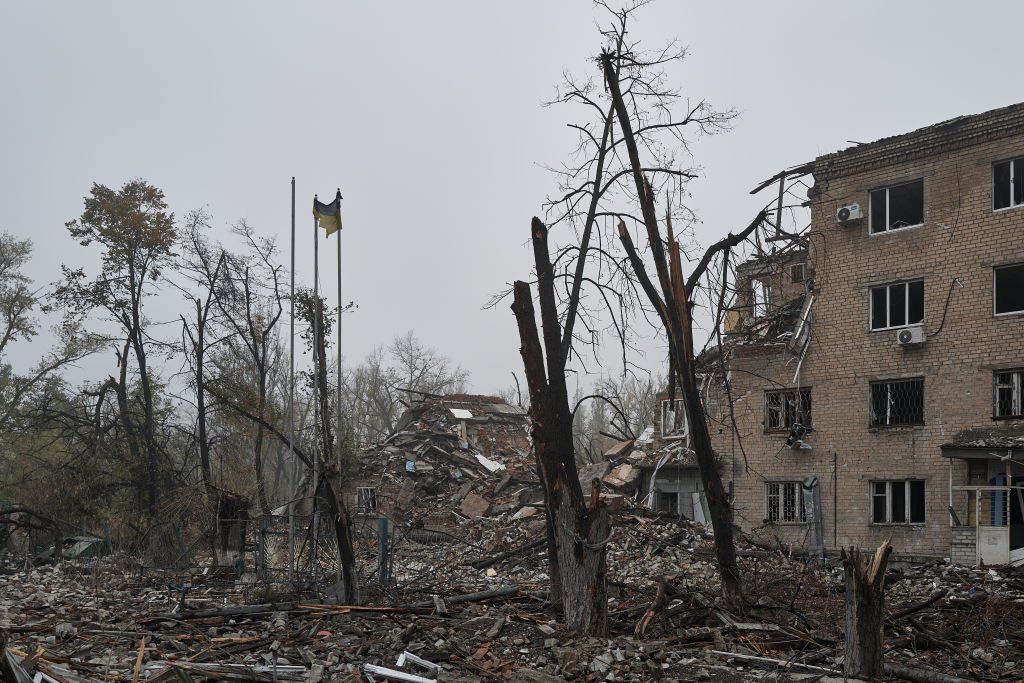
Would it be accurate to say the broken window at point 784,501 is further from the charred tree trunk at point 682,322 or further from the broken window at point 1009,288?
Result: the charred tree trunk at point 682,322

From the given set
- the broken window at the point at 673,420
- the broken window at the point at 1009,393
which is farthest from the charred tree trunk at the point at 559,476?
the broken window at the point at 673,420

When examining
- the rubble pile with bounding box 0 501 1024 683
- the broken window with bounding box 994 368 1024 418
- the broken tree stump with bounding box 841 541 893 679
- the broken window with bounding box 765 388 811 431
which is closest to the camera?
the broken tree stump with bounding box 841 541 893 679

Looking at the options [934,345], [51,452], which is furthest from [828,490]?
[51,452]

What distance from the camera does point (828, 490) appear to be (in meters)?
24.7

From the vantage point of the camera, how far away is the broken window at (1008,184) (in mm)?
22000

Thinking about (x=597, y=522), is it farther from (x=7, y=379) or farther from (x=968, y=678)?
(x=7, y=379)

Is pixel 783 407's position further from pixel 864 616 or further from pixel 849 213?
pixel 864 616

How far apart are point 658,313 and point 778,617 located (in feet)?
15.7

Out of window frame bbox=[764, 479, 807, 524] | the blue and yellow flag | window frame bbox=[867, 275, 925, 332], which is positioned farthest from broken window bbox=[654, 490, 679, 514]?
the blue and yellow flag

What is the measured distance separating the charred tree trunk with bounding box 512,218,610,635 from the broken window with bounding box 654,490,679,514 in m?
16.3

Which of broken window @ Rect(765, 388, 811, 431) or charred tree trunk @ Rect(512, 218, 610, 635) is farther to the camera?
broken window @ Rect(765, 388, 811, 431)

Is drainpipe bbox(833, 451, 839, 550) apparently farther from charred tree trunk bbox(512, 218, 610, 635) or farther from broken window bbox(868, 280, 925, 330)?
charred tree trunk bbox(512, 218, 610, 635)

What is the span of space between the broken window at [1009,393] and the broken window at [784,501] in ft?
18.4

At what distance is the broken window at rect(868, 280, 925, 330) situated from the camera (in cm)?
2372
